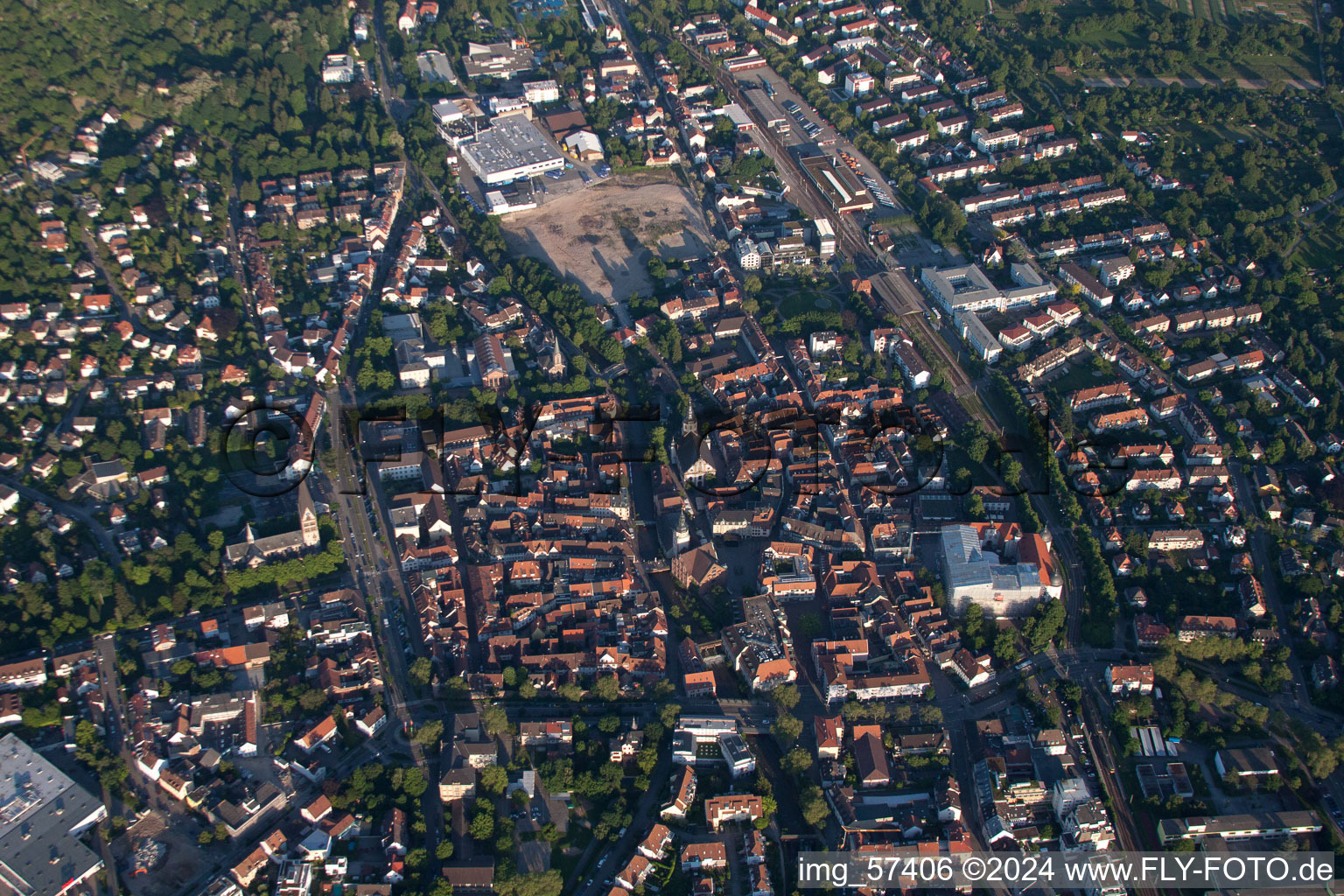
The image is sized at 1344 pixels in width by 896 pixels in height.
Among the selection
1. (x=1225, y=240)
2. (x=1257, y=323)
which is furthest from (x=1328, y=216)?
(x=1257, y=323)

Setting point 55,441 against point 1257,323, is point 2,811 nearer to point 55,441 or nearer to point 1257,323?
point 55,441

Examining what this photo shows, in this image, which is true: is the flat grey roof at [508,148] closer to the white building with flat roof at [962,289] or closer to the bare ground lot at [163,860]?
the white building with flat roof at [962,289]

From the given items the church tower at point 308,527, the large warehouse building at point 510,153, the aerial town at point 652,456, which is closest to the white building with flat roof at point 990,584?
the aerial town at point 652,456

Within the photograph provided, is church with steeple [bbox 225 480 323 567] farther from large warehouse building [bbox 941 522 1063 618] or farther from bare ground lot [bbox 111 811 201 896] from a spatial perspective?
large warehouse building [bbox 941 522 1063 618]

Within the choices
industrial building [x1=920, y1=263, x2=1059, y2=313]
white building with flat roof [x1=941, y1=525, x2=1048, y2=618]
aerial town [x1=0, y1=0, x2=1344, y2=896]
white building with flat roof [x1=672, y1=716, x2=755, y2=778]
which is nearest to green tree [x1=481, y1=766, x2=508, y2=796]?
aerial town [x1=0, y1=0, x2=1344, y2=896]

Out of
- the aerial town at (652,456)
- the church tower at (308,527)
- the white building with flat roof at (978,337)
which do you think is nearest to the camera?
the aerial town at (652,456)

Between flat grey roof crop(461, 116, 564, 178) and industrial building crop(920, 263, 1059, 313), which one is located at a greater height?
flat grey roof crop(461, 116, 564, 178)
